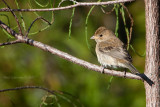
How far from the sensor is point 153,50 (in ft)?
7.82

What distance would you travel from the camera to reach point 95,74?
4844mm

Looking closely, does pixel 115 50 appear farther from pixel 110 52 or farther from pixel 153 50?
pixel 153 50

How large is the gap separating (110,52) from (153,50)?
188 cm

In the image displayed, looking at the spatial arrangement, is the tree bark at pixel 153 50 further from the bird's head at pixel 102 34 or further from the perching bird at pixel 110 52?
the bird's head at pixel 102 34

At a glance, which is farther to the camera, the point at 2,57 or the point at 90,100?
the point at 2,57

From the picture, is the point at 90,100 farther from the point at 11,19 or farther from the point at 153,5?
the point at 153,5

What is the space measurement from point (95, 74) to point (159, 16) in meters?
2.59

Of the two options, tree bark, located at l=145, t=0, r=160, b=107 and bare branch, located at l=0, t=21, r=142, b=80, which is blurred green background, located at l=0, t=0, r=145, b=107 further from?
tree bark, located at l=145, t=0, r=160, b=107

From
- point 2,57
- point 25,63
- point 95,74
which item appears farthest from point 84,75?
point 2,57

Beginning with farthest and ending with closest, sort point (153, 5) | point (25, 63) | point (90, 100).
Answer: point (25, 63), point (90, 100), point (153, 5)

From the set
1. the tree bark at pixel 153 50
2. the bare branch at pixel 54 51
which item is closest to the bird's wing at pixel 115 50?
the bare branch at pixel 54 51

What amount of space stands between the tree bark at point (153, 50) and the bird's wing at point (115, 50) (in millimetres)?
1475

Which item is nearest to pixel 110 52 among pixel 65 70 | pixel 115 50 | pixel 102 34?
pixel 115 50

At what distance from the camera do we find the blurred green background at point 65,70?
4.60 m
